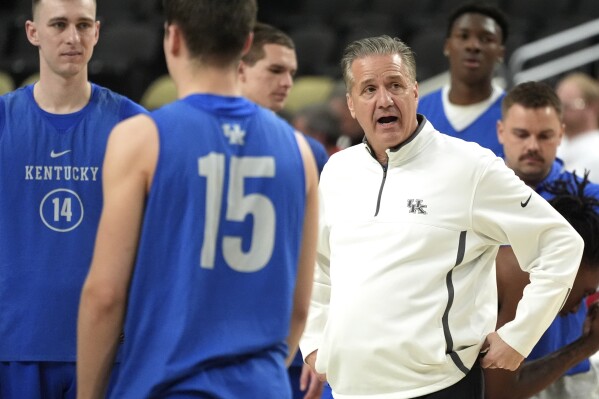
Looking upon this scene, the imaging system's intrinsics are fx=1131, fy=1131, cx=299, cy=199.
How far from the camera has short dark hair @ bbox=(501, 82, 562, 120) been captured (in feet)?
18.2

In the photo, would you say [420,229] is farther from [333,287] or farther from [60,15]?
[60,15]

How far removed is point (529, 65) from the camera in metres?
14.4

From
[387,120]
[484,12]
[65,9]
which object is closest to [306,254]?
[387,120]

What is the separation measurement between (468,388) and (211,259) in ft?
5.06

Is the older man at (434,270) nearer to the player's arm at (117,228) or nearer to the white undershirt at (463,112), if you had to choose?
the player's arm at (117,228)

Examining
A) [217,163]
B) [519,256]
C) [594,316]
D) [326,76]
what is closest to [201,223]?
[217,163]

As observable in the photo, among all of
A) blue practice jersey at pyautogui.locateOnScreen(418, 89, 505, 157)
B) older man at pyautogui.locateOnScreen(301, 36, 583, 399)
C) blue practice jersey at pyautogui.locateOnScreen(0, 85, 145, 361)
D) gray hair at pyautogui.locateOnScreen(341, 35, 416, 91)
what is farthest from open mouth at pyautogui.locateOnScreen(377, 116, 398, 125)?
blue practice jersey at pyautogui.locateOnScreen(418, 89, 505, 157)

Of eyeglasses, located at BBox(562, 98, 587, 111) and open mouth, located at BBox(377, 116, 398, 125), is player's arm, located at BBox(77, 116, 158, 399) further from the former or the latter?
eyeglasses, located at BBox(562, 98, 587, 111)

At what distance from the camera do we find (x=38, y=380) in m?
4.16

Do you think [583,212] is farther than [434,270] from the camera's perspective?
Yes

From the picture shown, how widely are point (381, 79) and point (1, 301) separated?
1.66 meters

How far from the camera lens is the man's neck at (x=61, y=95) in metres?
4.32

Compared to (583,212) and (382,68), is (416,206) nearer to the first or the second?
(382,68)

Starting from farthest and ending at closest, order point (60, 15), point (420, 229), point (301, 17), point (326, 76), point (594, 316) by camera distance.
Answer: point (301, 17), point (326, 76), point (594, 316), point (60, 15), point (420, 229)
